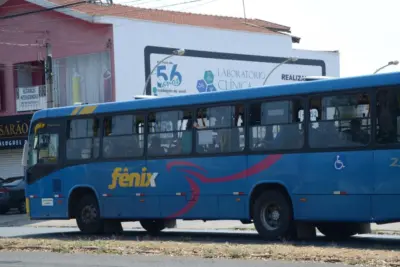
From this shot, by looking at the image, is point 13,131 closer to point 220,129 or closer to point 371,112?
point 220,129

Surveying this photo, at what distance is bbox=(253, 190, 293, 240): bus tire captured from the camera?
734 inches

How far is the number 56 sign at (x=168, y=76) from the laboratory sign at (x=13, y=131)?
664 cm

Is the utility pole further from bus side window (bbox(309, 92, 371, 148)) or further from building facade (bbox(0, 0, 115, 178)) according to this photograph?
bus side window (bbox(309, 92, 371, 148))

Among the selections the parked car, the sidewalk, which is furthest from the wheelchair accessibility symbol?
the parked car

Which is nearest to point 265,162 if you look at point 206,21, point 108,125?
point 108,125

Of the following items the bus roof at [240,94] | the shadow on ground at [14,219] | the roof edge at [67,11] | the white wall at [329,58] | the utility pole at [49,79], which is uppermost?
the roof edge at [67,11]

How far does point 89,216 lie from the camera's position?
907 inches

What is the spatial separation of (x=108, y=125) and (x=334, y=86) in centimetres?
671

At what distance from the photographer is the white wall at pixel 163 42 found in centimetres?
4284

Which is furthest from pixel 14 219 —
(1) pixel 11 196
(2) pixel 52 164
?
(2) pixel 52 164

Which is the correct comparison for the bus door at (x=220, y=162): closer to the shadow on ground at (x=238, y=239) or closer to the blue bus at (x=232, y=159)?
the blue bus at (x=232, y=159)

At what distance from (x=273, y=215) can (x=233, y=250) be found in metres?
3.58

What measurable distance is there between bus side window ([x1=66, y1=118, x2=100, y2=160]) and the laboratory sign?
21.3 metres

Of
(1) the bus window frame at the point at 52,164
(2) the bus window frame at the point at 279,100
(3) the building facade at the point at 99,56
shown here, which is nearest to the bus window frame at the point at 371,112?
(2) the bus window frame at the point at 279,100
